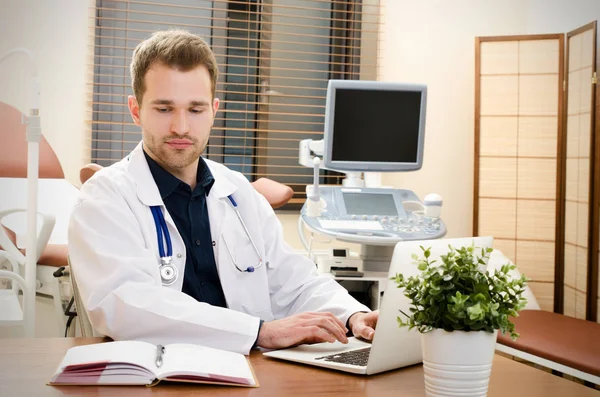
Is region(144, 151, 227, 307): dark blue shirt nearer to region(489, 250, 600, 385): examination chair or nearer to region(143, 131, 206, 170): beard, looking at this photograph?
region(143, 131, 206, 170): beard

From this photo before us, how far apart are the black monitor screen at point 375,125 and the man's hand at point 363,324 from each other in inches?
71.9

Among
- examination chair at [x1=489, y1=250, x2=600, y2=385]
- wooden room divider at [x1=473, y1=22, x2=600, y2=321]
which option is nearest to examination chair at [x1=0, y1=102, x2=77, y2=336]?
examination chair at [x1=489, y1=250, x2=600, y2=385]

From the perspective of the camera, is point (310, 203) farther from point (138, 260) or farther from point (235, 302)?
point (138, 260)

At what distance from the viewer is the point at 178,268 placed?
5.67 ft

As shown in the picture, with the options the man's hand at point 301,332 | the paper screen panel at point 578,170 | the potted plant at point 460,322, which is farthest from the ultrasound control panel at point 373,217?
the potted plant at point 460,322

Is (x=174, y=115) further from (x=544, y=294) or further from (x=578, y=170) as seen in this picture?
(x=544, y=294)

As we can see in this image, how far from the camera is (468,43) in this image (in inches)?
184

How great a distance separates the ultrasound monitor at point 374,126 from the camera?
338cm

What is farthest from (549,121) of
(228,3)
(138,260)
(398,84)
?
(138,260)

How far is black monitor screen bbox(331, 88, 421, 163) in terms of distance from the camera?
11.1 feet

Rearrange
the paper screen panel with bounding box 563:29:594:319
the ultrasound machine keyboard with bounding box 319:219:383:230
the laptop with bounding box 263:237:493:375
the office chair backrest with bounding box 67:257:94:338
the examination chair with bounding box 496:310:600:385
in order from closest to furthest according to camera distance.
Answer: the laptop with bounding box 263:237:493:375, the office chair backrest with bounding box 67:257:94:338, the examination chair with bounding box 496:310:600:385, the ultrasound machine keyboard with bounding box 319:219:383:230, the paper screen panel with bounding box 563:29:594:319

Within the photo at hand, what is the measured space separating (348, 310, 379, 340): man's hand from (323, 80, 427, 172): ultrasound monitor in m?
1.80

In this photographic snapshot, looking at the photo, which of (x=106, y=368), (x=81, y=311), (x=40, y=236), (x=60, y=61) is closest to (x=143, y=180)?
(x=81, y=311)

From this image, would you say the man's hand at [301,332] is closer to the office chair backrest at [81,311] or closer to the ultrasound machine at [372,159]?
the office chair backrest at [81,311]
